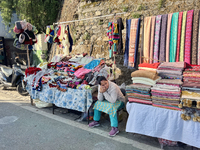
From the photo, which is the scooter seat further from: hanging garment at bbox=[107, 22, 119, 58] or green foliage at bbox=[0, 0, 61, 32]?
hanging garment at bbox=[107, 22, 119, 58]

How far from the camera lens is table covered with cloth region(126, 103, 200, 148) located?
2.53 m

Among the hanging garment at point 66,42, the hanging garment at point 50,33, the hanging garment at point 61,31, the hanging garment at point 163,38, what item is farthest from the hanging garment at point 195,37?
the hanging garment at point 50,33

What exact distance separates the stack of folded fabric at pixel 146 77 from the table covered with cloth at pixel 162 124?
430mm

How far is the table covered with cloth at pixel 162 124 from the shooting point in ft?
8.29

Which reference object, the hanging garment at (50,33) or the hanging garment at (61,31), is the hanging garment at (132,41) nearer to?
the hanging garment at (61,31)

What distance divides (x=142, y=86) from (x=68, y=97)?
1890 millimetres

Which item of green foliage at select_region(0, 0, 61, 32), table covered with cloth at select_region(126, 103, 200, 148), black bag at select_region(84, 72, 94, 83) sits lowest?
table covered with cloth at select_region(126, 103, 200, 148)

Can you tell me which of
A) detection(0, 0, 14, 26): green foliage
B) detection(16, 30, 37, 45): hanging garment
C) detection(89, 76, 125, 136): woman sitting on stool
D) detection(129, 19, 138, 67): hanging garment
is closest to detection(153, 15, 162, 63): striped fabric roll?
detection(129, 19, 138, 67): hanging garment

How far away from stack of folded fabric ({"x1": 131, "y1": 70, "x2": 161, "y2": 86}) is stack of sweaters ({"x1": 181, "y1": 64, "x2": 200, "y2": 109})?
47 cm

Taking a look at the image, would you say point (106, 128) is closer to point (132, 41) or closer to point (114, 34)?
point (132, 41)

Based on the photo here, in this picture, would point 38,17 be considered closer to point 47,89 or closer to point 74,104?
point 47,89

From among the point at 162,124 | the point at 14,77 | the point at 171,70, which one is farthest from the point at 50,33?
the point at 162,124

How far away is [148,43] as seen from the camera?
363cm

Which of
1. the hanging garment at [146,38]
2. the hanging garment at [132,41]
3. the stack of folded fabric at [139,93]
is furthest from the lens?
the hanging garment at [132,41]
